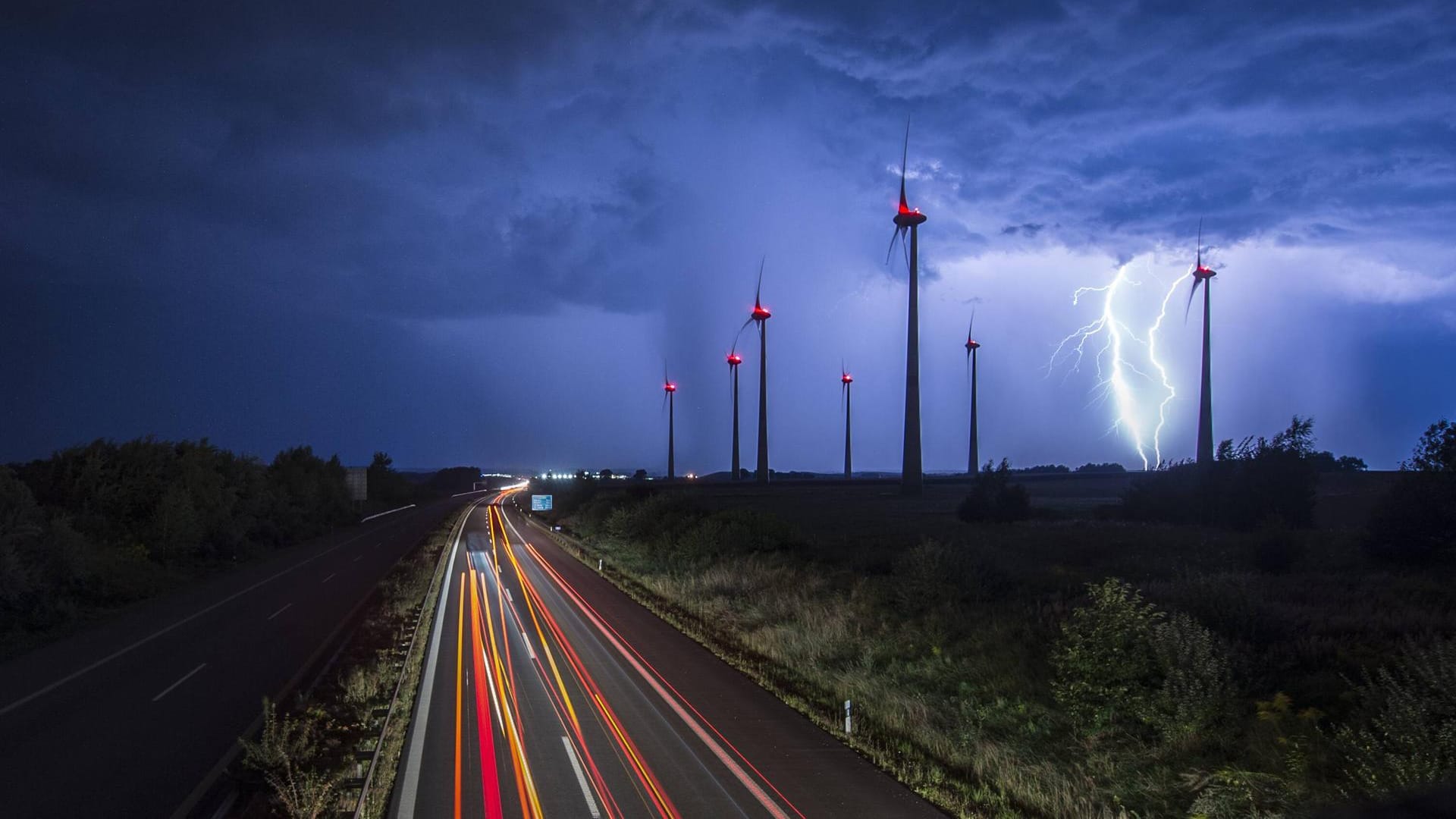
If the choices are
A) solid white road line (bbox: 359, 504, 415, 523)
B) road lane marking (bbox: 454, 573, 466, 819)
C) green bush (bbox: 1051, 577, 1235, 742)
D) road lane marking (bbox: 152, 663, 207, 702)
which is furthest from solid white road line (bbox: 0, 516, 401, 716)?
solid white road line (bbox: 359, 504, 415, 523)

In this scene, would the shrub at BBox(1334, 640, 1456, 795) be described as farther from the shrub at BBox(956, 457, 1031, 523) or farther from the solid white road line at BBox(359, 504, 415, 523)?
the solid white road line at BBox(359, 504, 415, 523)

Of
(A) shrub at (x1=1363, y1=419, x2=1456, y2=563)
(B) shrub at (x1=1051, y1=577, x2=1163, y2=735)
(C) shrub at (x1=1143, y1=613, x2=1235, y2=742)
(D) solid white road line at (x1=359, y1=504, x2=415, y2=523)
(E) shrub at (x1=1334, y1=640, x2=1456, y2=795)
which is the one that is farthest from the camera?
(D) solid white road line at (x1=359, y1=504, x2=415, y2=523)

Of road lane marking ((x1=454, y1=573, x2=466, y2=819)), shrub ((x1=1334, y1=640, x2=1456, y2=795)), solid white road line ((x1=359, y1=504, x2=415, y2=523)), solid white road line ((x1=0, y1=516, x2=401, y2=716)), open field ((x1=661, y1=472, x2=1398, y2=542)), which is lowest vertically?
solid white road line ((x1=359, y1=504, x2=415, y2=523))

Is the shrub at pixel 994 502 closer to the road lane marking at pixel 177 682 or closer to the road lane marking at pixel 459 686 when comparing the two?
the road lane marking at pixel 459 686

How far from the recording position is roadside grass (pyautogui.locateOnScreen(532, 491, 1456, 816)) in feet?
30.3

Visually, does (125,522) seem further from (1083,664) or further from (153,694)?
(1083,664)

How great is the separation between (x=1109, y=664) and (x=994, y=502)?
37499mm

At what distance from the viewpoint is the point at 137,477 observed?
42.3 meters

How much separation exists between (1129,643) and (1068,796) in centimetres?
313

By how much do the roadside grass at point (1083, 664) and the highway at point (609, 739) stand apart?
0.86 m

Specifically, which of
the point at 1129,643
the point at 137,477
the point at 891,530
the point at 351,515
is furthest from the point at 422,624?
the point at 351,515

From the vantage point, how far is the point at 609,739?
12.2 meters

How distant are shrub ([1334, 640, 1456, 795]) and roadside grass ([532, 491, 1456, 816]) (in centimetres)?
6

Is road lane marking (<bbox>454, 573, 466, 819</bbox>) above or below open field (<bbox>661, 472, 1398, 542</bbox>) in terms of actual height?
below
